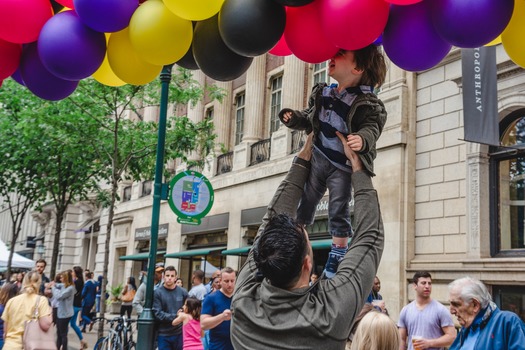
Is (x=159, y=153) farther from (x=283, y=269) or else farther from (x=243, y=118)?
(x=243, y=118)

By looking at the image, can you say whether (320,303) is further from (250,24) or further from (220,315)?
(220,315)

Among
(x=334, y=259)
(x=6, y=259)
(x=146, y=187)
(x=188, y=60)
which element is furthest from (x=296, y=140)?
(x=334, y=259)

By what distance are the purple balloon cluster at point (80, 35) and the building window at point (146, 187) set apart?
24233mm

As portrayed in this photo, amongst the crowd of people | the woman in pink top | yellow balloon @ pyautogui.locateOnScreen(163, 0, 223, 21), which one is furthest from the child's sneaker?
the woman in pink top

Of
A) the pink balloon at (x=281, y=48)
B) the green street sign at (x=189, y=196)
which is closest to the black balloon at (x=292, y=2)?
the pink balloon at (x=281, y=48)

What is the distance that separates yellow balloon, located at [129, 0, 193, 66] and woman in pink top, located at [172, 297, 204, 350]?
4.96 meters

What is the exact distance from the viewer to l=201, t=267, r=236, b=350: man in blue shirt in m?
7.31

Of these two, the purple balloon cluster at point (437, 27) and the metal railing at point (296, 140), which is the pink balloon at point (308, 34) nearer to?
the purple balloon cluster at point (437, 27)

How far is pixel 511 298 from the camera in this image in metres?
11.9

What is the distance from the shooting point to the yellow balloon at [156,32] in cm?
378

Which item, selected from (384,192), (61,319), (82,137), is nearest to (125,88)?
(82,137)

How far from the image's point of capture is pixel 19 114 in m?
17.1

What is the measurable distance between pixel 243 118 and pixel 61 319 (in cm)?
1193

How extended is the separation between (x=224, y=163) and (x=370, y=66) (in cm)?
1981
